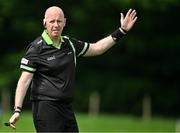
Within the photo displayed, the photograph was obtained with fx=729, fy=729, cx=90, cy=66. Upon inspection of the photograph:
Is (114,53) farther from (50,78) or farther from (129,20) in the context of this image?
(50,78)

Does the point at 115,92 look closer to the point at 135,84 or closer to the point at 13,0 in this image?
the point at 135,84

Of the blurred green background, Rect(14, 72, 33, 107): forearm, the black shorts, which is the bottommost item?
the black shorts

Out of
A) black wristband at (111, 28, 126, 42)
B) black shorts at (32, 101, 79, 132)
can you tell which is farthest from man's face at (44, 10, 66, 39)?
black wristband at (111, 28, 126, 42)

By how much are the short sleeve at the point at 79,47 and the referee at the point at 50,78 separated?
0.73 feet

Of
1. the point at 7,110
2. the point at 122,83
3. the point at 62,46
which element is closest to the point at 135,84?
the point at 122,83

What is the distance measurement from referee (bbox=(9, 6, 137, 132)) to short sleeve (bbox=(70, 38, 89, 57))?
0.22 meters

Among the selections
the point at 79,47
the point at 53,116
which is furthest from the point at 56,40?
the point at 53,116

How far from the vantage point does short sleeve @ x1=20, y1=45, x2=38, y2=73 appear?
684 cm

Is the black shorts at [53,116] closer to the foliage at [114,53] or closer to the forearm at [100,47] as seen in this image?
the forearm at [100,47]

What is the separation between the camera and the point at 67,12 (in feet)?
82.0

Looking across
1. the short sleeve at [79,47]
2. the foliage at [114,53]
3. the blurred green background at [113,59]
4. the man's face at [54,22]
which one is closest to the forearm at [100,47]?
the short sleeve at [79,47]

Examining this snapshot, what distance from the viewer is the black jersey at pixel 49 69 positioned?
6.86m

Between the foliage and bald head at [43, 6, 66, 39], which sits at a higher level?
the foliage

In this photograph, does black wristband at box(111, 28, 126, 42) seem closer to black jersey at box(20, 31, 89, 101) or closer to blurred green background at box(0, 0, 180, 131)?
black jersey at box(20, 31, 89, 101)
